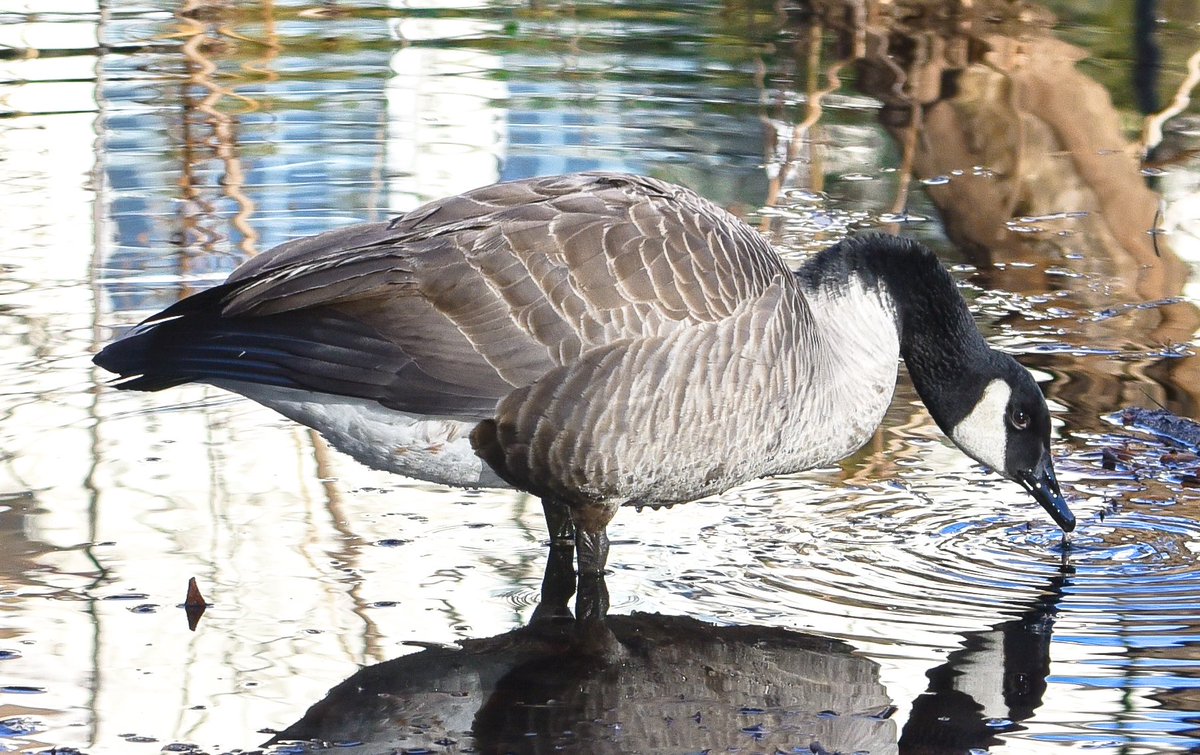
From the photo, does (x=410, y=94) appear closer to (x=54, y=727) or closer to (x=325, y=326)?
(x=325, y=326)

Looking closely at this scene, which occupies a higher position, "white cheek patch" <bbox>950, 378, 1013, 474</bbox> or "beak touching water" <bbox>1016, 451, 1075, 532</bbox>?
"white cheek patch" <bbox>950, 378, 1013, 474</bbox>

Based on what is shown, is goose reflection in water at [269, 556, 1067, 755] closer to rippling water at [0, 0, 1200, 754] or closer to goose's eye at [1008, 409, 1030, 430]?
rippling water at [0, 0, 1200, 754]

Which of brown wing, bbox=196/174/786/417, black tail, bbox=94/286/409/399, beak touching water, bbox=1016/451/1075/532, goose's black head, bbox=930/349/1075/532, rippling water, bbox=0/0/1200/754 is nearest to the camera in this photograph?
rippling water, bbox=0/0/1200/754

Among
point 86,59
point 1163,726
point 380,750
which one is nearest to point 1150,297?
point 1163,726

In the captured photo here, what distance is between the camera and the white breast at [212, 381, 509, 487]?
5.16 metres

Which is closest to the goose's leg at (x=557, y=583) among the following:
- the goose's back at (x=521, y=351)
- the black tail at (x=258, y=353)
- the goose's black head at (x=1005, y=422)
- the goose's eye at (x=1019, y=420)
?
the goose's back at (x=521, y=351)

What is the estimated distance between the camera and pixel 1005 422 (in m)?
5.87

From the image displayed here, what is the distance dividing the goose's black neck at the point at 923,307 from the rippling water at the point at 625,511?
445 mm

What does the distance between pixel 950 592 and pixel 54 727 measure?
9.28 ft

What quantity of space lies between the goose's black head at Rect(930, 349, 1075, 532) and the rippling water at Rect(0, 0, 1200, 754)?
21 centimetres

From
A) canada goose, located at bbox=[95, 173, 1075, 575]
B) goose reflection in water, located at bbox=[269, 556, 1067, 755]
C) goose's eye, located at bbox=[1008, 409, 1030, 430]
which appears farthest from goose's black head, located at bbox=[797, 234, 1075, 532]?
goose reflection in water, located at bbox=[269, 556, 1067, 755]

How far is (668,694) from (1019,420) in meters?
1.93

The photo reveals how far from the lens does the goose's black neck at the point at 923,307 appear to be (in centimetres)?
582

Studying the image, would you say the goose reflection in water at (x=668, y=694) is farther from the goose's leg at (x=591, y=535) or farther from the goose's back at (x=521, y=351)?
the goose's back at (x=521, y=351)
